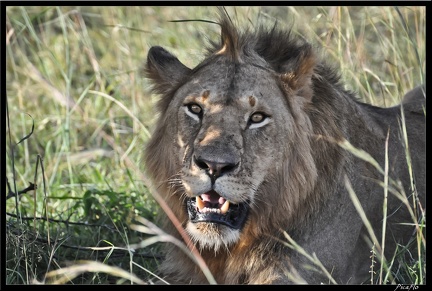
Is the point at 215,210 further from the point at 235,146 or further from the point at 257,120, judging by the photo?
the point at 257,120

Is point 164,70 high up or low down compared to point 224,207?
up

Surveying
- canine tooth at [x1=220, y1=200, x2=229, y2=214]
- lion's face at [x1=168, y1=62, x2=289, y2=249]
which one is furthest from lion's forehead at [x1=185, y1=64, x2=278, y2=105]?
canine tooth at [x1=220, y1=200, x2=229, y2=214]

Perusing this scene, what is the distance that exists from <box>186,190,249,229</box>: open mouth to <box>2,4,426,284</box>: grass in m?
0.28

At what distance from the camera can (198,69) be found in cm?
454

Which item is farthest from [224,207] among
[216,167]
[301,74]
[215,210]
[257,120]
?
[301,74]

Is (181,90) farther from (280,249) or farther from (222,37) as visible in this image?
(280,249)

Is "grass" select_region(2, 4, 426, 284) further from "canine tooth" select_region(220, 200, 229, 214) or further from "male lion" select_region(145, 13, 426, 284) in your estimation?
"canine tooth" select_region(220, 200, 229, 214)

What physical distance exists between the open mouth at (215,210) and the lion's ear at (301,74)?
2.12 ft

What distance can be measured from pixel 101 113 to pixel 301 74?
11.4 feet

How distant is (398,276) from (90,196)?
6.52 feet

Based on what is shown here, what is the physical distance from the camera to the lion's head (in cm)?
407

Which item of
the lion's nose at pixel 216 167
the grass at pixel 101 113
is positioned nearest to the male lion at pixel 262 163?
the lion's nose at pixel 216 167

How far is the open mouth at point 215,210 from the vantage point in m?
4.07

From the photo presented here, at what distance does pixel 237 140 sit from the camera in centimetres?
411
